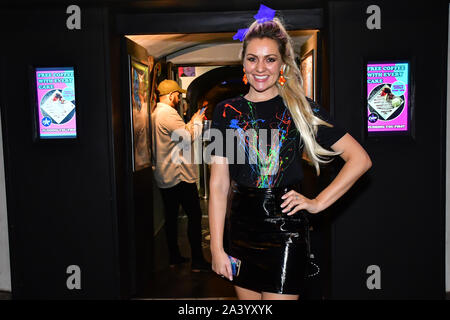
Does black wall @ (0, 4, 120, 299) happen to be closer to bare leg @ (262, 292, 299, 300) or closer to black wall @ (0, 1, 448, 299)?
black wall @ (0, 1, 448, 299)

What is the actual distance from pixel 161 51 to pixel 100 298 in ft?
10.8

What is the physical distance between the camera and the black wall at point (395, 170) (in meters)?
3.06

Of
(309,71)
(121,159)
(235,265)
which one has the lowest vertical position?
(235,265)

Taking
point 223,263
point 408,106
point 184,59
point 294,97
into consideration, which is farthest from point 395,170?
point 184,59

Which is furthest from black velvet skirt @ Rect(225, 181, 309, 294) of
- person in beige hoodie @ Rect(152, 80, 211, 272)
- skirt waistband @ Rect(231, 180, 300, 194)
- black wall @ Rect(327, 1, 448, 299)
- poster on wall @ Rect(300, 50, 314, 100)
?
person in beige hoodie @ Rect(152, 80, 211, 272)

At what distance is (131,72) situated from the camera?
342cm

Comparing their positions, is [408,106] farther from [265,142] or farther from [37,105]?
[37,105]

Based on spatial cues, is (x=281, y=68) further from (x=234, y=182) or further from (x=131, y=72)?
(x=131, y=72)

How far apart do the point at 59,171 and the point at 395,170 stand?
2.71m

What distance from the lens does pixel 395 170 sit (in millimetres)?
3156

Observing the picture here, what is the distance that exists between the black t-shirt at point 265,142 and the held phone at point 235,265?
0.35m

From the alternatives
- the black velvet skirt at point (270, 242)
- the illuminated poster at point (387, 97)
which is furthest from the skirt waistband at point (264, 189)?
the illuminated poster at point (387, 97)

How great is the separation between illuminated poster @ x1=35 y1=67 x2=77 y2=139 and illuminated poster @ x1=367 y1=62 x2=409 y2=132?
236 cm

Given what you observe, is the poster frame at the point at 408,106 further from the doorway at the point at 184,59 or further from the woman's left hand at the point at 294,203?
the woman's left hand at the point at 294,203
